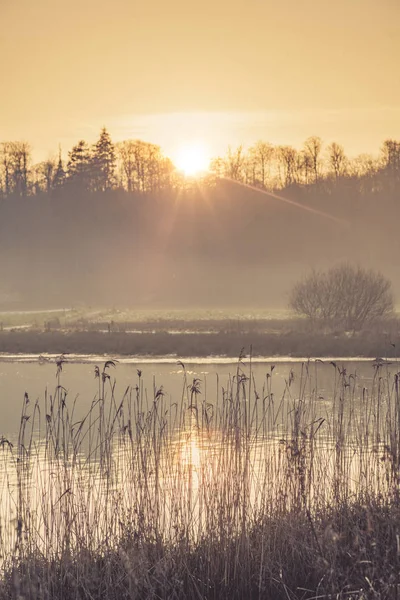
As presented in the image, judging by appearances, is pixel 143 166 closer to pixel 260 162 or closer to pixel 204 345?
pixel 260 162

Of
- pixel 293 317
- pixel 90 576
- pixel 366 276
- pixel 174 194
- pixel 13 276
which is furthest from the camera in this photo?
pixel 174 194

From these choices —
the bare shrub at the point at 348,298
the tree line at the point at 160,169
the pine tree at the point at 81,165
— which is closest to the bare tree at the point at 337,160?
the tree line at the point at 160,169

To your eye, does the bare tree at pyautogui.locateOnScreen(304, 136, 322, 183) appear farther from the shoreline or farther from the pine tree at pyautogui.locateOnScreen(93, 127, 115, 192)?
the shoreline

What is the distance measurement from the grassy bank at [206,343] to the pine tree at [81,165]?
42701 mm

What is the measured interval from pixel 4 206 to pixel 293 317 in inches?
1574

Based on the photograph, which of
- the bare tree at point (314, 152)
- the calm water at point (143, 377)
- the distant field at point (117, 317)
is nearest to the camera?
the calm water at point (143, 377)

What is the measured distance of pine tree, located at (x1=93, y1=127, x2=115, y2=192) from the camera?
7381cm

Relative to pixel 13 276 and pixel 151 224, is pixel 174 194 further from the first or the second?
pixel 13 276

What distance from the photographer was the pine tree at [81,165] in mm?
73625

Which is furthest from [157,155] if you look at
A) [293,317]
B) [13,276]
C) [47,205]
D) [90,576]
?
[90,576]

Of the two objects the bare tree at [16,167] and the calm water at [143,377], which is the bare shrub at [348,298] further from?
the bare tree at [16,167]

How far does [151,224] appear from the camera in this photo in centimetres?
7225

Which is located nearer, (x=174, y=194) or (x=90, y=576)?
(x=90, y=576)

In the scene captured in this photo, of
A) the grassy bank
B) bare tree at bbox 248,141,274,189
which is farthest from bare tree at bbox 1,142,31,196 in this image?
the grassy bank
